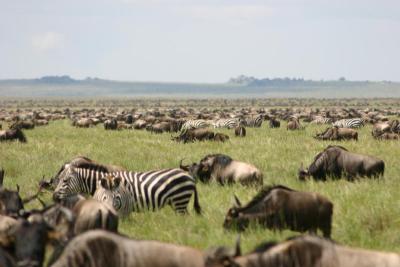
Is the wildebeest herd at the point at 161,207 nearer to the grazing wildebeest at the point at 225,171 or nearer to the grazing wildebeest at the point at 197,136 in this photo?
the grazing wildebeest at the point at 225,171

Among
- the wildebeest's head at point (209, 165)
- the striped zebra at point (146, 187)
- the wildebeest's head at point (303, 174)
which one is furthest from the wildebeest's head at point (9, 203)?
the wildebeest's head at point (303, 174)

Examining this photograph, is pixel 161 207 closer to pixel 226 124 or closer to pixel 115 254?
pixel 115 254

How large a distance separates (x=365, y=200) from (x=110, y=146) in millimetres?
14709

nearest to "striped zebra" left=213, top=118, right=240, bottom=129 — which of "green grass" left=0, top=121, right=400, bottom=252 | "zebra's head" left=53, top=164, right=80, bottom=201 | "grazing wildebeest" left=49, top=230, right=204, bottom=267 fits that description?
"green grass" left=0, top=121, right=400, bottom=252

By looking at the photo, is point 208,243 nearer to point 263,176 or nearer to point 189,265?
point 189,265

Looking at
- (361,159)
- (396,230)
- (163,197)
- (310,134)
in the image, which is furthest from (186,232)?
(310,134)

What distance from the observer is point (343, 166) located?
15.1 metres

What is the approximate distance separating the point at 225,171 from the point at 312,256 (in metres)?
8.78

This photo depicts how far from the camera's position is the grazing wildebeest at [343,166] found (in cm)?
1504

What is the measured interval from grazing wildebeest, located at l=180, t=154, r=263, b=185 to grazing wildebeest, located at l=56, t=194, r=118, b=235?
20.4 ft

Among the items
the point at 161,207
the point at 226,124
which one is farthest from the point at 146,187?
the point at 226,124

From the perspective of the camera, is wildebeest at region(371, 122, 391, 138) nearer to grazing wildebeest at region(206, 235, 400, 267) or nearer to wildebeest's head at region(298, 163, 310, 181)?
wildebeest's head at region(298, 163, 310, 181)

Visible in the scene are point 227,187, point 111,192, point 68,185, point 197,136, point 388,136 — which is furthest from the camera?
point 388,136

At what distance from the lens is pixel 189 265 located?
607cm
